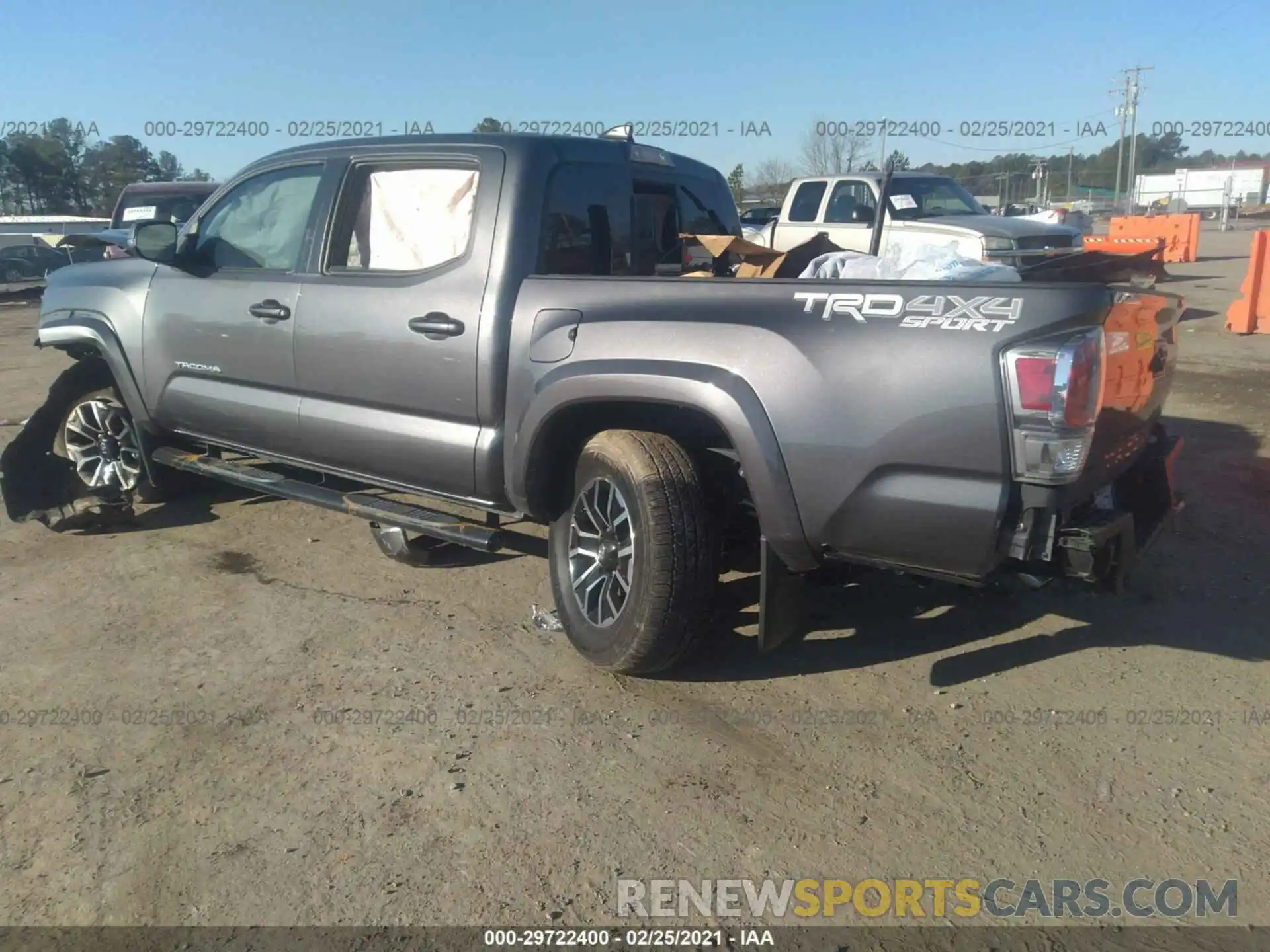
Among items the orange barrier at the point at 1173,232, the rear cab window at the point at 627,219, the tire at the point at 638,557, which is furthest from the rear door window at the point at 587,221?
the orange barrier at the point at 1173,232

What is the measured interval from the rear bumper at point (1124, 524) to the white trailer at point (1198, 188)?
49571 mm

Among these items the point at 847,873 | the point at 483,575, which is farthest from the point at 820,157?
the point at 847,873

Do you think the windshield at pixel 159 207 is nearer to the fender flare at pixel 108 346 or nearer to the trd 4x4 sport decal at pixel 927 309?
the fender flare at pixel 108 346

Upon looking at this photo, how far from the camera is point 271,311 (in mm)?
4641

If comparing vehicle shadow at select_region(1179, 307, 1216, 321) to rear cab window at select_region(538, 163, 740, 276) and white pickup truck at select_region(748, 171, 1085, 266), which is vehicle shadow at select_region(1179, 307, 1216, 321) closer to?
white pickup truck at select_region(748, 171, 1085, 266)

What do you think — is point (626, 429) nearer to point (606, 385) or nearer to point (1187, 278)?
point (606, 385)

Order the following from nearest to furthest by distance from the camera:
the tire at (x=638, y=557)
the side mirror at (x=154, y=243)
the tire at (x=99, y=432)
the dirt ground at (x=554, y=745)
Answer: the dirt ground at (x=554, y=745) → the tire at (x=638, y=557) → the side mirror at (x=154, y=243) → the tire at (x=99, y=432)

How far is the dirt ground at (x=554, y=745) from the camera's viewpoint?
2.72m

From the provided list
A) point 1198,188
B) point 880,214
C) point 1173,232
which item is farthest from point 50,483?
point 1198,188

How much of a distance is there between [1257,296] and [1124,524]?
1068 cm

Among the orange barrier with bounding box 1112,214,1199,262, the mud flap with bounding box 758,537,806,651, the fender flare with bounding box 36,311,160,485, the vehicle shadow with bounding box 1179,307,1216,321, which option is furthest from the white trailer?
the mud flap with bounding box 758,537,806,651

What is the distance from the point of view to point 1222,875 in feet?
Result: 8.73

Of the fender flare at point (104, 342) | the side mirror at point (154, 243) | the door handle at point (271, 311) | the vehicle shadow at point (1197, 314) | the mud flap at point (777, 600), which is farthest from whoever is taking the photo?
the vehicle shadow at point (1197, 314)

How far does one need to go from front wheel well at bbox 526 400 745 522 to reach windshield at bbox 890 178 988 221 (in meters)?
9.87
